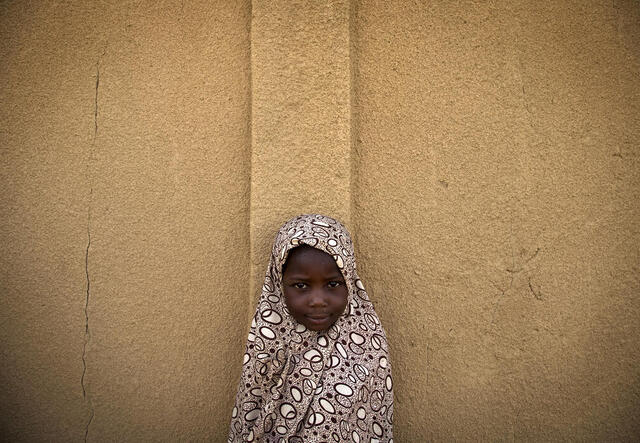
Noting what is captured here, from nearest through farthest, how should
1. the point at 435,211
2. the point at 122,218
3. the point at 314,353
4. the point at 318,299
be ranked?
the point at 318,299
the point at 314,353
the point at 435,211
the point at 122,218

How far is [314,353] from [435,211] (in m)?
0.89

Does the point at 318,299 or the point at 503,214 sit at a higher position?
the point at 503,214

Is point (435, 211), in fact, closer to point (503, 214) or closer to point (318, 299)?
point (503, 214)

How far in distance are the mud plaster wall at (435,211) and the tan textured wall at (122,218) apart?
12 mm

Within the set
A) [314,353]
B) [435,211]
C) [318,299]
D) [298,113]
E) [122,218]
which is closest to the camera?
[318,299]

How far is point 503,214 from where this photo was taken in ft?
6.82

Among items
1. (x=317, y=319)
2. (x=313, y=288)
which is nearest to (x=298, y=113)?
(x=313, y=288)

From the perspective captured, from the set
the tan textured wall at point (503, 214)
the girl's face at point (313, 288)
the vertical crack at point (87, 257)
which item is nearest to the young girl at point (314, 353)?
the girl's face at point (313, 288)

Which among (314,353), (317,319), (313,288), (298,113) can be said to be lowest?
(314,353)

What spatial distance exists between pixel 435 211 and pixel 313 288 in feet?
2.59

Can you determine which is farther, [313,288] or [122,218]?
[122,218]

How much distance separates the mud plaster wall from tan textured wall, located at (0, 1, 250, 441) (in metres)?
0.01

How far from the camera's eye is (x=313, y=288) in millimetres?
1632

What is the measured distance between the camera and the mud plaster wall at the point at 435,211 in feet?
6.77
